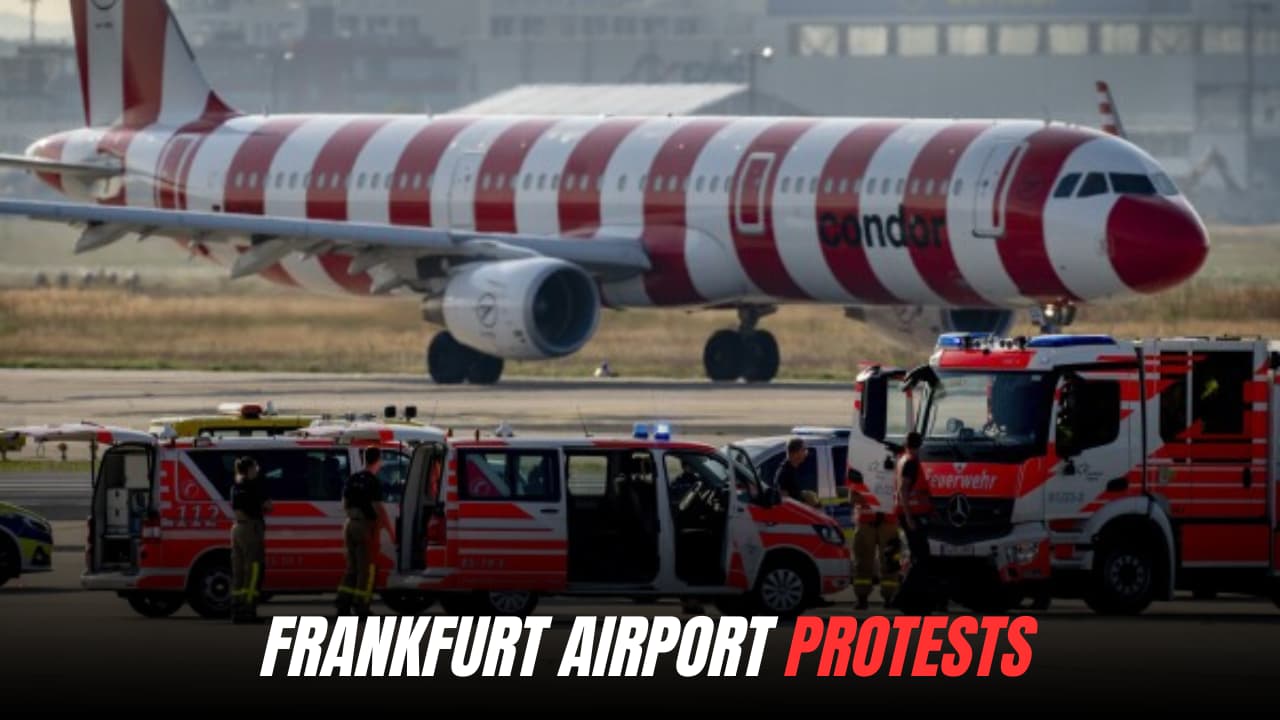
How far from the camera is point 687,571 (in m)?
24.0

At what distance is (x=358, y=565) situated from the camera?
23547 millimetres

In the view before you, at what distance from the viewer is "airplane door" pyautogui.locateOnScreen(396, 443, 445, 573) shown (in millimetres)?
24406

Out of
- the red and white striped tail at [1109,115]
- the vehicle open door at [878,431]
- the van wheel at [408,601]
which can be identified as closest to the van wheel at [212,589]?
the van wheel at [408,601]

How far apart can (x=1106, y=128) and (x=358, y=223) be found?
13796 millimetres

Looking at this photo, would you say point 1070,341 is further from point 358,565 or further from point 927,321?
point 927,321

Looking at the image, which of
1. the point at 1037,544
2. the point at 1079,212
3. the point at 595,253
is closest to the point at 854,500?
the point at 1037,544

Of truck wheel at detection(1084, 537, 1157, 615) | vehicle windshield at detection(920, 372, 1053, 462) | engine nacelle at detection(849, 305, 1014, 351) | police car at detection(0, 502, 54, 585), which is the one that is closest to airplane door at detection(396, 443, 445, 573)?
police car at detection(0, 502, 54, 585)

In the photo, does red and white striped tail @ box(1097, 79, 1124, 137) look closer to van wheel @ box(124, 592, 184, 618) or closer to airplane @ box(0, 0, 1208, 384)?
airplane @ box(0, 0, 1208, 384)

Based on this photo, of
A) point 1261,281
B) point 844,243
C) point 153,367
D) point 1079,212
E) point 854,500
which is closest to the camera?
point 854,500

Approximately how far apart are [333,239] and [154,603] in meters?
28.9

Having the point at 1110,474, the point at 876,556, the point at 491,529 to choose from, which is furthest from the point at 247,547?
the point at 1110,474

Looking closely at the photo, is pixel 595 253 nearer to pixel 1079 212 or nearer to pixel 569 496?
pixel 1079 212

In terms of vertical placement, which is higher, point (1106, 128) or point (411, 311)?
point (1106, 128)

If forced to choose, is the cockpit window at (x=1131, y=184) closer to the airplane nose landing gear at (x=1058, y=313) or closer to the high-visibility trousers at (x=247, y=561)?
the airplane nose landing gear at (x=1058, y=313)
